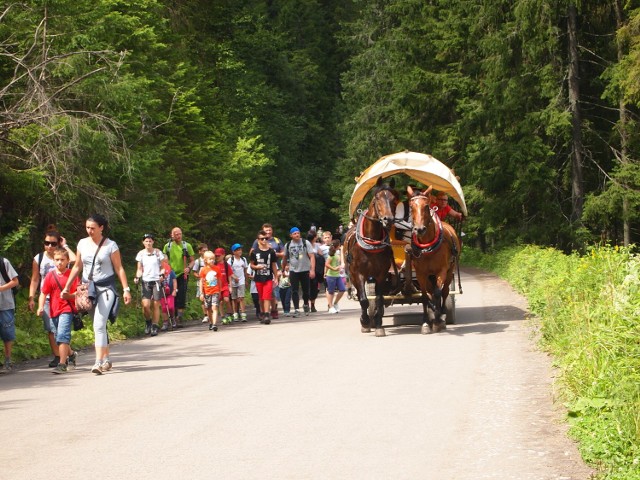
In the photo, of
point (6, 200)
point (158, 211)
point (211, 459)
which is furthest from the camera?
point (158, 211)

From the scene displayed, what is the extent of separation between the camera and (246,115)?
48344 mm

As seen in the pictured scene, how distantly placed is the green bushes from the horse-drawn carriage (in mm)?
2227

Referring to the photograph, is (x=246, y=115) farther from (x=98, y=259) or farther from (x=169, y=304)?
(x=98, y=259)

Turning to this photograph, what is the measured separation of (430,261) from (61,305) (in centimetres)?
598

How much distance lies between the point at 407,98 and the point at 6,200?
2918 centimetres

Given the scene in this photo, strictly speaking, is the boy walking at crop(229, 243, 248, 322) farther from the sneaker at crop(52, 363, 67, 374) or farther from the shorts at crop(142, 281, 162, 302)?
the sneaker at crop(52, 363, 67, 374)

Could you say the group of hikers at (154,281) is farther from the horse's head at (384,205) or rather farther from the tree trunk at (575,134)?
the tree trunk at (575,134)

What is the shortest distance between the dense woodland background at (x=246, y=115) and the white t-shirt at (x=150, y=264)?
1838mm

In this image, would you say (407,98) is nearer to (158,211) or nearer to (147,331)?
(158,211)

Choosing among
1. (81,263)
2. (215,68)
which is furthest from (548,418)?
(215,68)

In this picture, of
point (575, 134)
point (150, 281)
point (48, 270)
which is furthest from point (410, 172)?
point (575, 134)

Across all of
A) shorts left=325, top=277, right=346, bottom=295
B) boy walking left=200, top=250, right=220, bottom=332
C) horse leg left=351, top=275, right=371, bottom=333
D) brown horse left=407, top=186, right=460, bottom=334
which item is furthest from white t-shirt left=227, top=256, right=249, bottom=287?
brown horse left=407, top=186, right=460, bottom=334

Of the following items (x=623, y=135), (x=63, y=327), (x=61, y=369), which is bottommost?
(x=61, y=369)

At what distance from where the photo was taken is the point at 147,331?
1995 centimetres
